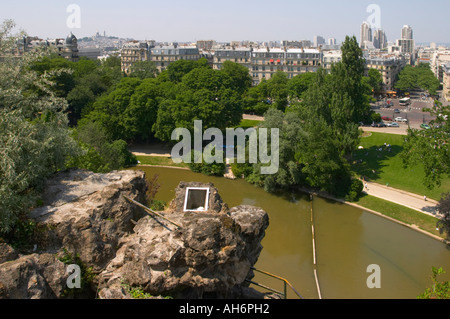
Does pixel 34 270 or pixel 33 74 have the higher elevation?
pixel 33 74

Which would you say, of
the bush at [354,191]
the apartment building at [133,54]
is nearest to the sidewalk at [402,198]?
the bush at [354,191]

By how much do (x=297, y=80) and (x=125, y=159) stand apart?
35.0 meters

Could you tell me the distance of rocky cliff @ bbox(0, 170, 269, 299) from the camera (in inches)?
400

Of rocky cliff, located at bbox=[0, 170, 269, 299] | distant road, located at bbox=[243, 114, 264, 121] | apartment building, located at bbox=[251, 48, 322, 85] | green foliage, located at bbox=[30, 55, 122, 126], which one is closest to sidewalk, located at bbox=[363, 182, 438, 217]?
rocky cliff, located at bbox=[0, 170, 269, 299]

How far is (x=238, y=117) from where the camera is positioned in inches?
1940

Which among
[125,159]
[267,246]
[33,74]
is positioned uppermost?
[33,74]

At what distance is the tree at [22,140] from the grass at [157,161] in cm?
2737

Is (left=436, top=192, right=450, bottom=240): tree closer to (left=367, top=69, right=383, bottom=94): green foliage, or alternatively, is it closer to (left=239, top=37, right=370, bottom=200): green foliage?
(left=239, top=37, right=370, bottom=200): green foliage

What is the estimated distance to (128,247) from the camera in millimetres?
10930

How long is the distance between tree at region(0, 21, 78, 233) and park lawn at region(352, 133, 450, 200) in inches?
1022

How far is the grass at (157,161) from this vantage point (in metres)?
44.5

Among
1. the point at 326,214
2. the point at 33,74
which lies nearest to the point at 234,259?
the point at 33,74

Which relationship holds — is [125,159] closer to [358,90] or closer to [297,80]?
[358,90]

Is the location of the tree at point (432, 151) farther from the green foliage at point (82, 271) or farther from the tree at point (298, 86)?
the tree at point (298, 86)
